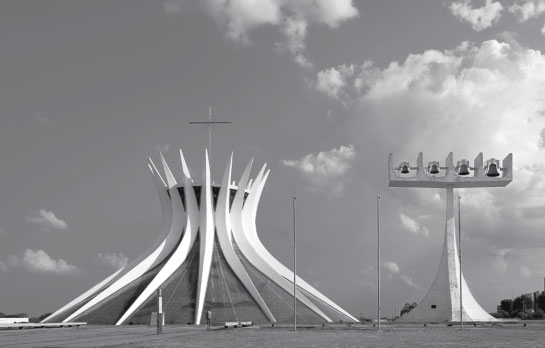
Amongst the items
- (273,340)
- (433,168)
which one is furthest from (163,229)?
(273,340)

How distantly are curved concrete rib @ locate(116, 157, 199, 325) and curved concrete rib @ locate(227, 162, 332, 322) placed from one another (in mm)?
3283

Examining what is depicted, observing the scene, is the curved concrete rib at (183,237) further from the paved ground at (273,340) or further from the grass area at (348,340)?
the grass area at (348,340)

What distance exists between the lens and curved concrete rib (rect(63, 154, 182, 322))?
5406 centimetres

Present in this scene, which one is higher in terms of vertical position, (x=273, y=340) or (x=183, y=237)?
(x=183, y=237)

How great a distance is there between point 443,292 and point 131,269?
2324cm

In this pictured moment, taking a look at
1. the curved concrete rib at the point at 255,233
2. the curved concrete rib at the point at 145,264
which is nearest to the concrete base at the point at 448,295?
the curved concrete rib at the point at 255,233

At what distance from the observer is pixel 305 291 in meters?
58.3

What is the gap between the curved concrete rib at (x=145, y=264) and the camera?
54.1 m

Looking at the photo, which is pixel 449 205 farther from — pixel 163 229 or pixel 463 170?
pixel 163 229

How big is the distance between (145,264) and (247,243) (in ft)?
27.2

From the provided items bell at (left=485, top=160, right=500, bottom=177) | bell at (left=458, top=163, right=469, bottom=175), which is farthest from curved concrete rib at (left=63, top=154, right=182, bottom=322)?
bell at (left=485, top=160, right=500, bottom=177)

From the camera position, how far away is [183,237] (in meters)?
59.8

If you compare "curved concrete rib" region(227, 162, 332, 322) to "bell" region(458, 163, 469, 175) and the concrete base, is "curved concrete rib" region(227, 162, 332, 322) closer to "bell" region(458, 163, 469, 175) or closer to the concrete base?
the concrete base

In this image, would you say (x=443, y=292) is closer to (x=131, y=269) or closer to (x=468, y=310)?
(x=468, y=310)
